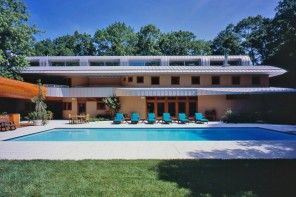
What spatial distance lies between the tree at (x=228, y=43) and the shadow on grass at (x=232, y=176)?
1945 inches

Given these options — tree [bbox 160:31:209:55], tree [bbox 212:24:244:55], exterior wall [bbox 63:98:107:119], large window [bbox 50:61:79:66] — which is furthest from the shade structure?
tree [bbox 212:24:244:55]

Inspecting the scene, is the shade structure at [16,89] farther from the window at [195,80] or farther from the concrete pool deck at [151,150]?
the window at [195,80]

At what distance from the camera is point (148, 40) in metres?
61.1

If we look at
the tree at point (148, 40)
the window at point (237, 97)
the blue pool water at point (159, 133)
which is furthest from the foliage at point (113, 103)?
the tree at point (148, 40)

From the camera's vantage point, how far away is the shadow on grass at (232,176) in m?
7.46

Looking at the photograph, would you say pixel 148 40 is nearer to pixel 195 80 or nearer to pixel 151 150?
pixel 195 80

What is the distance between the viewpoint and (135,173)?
9.23 meters

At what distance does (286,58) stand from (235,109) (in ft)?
49.5

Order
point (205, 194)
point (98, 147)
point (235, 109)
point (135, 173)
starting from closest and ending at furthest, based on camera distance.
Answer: point (205, 194)
point (135, 173)
point (98, 147)
point (235, 109)

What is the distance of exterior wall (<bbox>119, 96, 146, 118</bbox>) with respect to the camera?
32906 millimetres

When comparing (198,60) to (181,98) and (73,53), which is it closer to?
(181,98)

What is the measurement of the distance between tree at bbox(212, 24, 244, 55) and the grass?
49.9 m

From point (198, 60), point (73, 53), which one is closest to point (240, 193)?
point (198, 60)

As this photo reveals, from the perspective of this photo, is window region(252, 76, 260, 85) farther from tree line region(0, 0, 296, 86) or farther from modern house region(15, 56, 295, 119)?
tree line region(0, 0, 296, 86)
